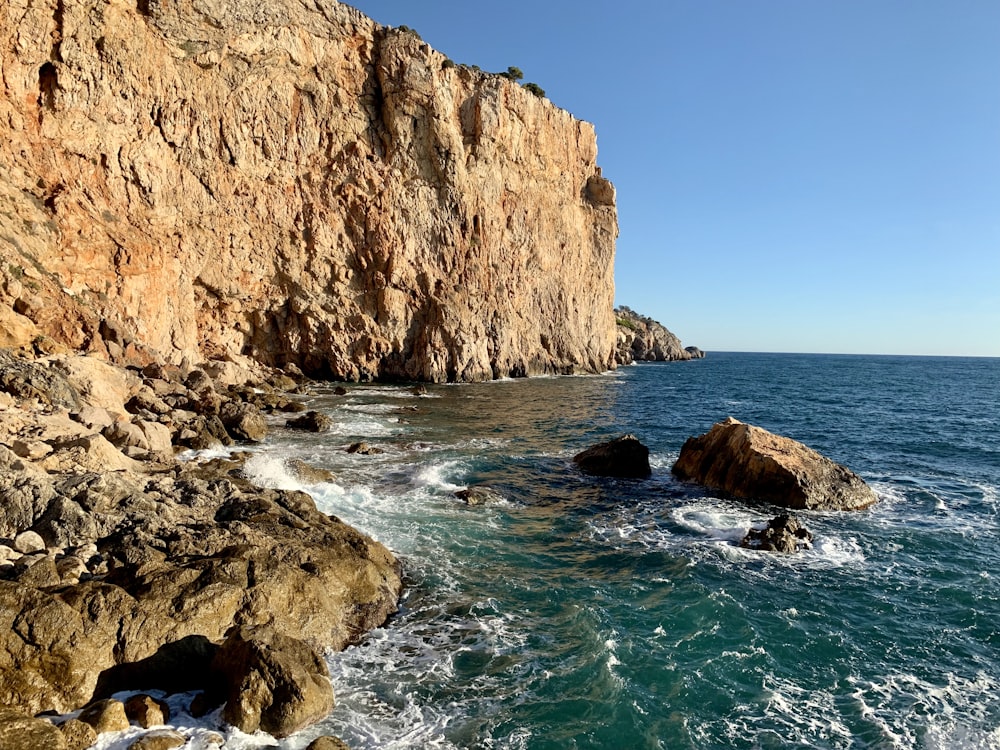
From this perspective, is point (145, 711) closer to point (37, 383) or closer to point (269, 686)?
point (269, 686)

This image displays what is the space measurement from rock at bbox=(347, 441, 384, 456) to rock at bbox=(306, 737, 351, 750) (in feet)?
52.1

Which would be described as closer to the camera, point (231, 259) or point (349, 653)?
point (349, 653)

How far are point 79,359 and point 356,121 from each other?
33.4 meters

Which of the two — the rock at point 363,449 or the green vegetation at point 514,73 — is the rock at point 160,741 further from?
the green vegetation at point 514,73

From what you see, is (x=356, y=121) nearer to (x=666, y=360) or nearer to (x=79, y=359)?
(x=79, y=359)

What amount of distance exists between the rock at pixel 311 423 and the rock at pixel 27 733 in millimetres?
20662

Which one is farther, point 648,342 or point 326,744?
point 648,342

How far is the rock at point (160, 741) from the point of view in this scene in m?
6.59

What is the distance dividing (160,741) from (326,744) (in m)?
1.82

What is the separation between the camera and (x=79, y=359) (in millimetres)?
21938

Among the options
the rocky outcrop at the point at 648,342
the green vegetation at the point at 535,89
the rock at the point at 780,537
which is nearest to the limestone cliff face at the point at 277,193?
the green vegetation at the point at 535,89

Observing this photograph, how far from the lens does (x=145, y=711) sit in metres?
7.09

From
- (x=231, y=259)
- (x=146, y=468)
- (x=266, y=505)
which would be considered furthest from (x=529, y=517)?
(x=231, y=259)

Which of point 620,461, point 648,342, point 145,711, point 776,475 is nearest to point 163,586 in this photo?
point 145,711
